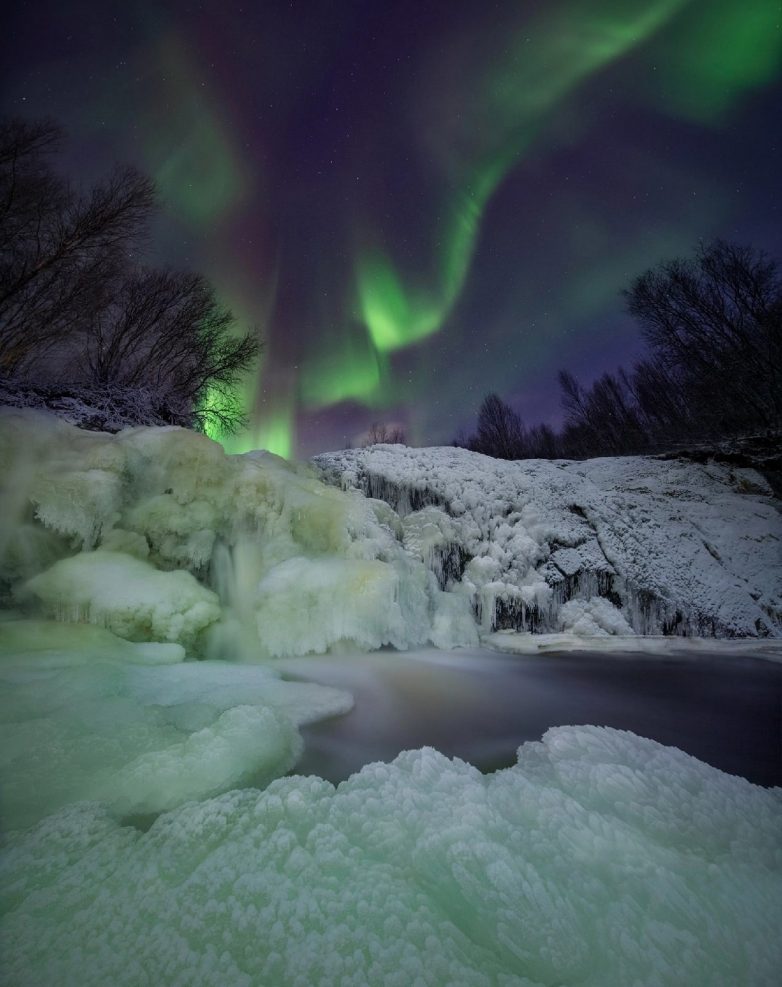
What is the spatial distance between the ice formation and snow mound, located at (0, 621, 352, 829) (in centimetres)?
58

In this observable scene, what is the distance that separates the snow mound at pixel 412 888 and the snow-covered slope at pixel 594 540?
4494mm

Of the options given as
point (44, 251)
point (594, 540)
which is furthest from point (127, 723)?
point (44, 251)

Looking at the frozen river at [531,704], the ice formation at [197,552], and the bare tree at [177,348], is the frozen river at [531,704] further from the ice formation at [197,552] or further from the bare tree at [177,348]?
the bare tree at [177,348]

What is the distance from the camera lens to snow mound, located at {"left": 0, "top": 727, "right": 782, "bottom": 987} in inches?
40.5

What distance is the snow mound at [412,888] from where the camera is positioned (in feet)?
3.38

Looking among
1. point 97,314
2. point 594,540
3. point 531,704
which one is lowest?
point 531,704

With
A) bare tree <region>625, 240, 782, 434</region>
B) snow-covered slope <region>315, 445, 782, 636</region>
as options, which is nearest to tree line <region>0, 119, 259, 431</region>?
snow-covered slope <region>315, 445, 782, 636</region>

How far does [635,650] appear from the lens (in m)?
5.35

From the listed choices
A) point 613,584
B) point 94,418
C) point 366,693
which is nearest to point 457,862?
point 366,693

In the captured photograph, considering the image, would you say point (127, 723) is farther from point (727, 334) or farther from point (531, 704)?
point (727, 334)

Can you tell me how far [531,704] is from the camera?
136 inches

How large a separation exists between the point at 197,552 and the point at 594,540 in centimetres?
604

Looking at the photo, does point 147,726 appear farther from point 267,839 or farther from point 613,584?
point 613,584

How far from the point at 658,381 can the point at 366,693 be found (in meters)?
30.8
